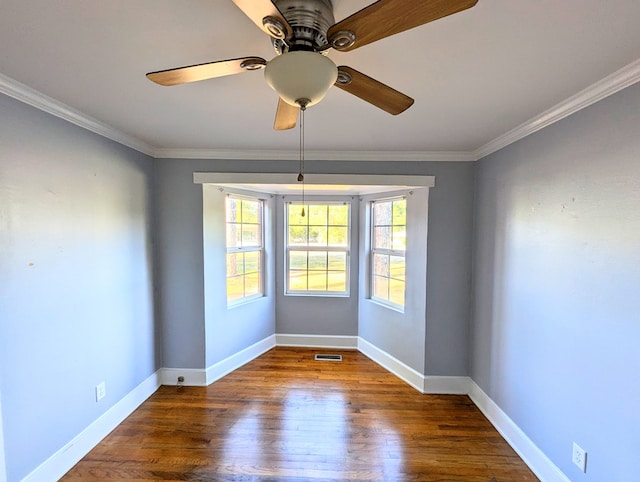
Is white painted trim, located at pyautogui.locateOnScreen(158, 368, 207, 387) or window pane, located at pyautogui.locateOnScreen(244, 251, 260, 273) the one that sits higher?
window pane, located at pyautogui.locateOnScreen(244, 251, 260, 273)

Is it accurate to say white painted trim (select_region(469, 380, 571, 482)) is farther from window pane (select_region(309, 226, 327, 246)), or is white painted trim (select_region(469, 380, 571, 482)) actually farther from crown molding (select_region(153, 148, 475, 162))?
window pane (select_region(309, 226, 327, 246))

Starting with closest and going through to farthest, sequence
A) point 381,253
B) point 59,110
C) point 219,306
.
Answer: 1. point 59,110
2. point 219,306
3. point 381,253

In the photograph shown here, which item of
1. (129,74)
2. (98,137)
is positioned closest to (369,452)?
(129,74)

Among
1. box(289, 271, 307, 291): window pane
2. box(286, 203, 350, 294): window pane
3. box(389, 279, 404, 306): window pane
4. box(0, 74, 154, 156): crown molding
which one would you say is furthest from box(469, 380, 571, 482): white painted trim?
box(0, 74, 154, 156): crown molding

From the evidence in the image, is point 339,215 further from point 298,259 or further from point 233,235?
point 233,235

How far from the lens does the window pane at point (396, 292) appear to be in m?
3.39

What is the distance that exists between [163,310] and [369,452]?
2.26 m

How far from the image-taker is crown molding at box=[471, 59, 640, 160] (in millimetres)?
1408

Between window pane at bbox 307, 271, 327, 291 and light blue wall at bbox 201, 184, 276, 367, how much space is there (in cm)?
73

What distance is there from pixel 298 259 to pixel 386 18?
3383 mm

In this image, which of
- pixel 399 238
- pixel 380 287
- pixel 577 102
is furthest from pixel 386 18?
pixel 380 287

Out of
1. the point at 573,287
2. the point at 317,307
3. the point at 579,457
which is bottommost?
the point at 579,457

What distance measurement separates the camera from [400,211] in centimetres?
341

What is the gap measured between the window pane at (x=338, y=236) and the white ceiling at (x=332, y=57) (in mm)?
1886
